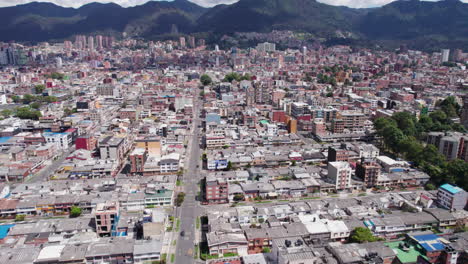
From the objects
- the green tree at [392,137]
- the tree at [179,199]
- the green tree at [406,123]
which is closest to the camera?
the tree at [179,199]

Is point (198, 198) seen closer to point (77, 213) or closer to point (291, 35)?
point (77, 213)

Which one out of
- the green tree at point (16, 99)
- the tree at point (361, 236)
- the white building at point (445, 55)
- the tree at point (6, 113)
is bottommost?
the tree at point (361, 236)

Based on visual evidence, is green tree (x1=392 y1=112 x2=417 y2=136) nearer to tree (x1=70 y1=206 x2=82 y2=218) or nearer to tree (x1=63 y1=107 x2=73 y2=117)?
tree (x1=70 y1=206 x2=82 y2=218)

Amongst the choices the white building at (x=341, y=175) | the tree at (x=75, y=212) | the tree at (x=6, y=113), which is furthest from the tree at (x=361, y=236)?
the tree at (x=6, y=113)

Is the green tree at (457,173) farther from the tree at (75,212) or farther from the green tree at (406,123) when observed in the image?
the tree at (75,212)

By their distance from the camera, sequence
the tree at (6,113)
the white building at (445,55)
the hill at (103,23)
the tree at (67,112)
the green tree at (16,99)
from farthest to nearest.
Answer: the hill at (103,23) < the white building at (445,55) < the green tree at (16,99) < the tree at (67,112) < the tree at (6,113)

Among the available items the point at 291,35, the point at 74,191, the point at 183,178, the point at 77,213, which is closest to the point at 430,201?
the point at 183,178

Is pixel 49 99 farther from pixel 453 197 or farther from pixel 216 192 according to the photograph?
pixel 453 197
